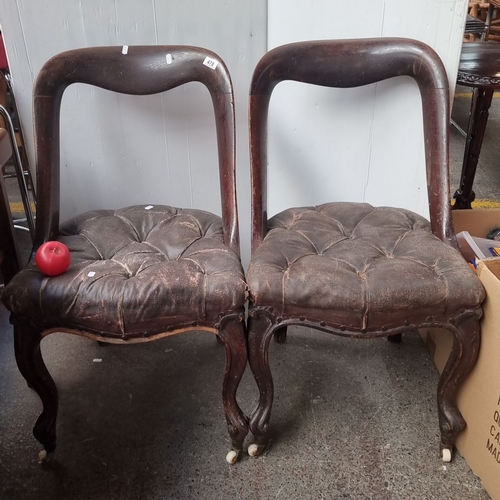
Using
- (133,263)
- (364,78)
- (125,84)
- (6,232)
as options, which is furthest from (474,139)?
(6,232)

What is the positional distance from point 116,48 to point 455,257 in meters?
0.98

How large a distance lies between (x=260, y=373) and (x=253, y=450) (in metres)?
0.24

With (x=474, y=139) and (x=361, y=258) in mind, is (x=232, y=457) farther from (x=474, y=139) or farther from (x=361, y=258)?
(x=474, y=139)

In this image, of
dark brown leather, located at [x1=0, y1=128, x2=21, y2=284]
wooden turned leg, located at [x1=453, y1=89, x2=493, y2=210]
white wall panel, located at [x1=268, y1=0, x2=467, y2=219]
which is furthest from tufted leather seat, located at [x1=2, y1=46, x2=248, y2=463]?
wooden turned leg, located at [x1=453, y1=89, x2=493, y2=210]

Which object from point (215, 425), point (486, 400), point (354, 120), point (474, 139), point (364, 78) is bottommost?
point (215, 425)

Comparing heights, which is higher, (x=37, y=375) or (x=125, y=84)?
(x=125, y=84)

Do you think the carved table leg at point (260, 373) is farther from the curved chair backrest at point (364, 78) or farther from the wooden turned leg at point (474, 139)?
the wooden turned leg at point (474, 139)

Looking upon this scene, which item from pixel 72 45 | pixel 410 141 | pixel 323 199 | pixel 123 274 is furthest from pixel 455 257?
pixel 72 45

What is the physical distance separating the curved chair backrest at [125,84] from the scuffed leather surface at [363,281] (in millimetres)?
198

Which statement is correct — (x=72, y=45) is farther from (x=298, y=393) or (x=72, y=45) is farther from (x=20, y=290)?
(x=298, y=393)

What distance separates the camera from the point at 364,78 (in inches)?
51.9

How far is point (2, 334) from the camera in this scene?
5.49 feet

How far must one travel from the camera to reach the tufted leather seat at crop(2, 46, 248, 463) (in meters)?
1.04

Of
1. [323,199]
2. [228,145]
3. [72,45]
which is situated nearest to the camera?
[228,145]
